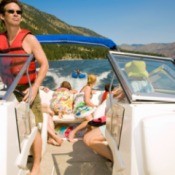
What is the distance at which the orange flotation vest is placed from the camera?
2699mm

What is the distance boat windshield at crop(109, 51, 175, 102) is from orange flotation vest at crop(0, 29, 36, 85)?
78 cm

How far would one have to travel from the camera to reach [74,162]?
3.91m

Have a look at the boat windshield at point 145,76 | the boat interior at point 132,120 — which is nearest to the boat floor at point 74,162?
the boat interior at point 132,120

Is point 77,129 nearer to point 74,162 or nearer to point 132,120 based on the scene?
point 74,162

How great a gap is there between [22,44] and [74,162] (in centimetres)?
156

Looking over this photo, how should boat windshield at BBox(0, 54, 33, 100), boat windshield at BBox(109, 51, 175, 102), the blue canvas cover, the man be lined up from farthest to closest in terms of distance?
the blue canvas cover → the man → boat windshield at BBox(0, 54, 33, 100) → boat windshield at BBox(109, 51, 175, 102)

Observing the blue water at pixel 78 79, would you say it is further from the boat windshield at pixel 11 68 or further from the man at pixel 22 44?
the boat windshield at pixel 11 68

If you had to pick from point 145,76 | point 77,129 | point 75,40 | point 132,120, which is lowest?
point 77,129

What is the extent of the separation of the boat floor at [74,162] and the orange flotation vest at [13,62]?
1087mm

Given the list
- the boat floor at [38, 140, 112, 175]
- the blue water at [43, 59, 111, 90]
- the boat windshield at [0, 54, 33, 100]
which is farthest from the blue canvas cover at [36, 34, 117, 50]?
the blue water at [43, 59, 111, 90]

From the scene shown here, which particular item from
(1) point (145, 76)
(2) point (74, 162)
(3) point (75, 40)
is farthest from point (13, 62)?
(3) point (75, 40)

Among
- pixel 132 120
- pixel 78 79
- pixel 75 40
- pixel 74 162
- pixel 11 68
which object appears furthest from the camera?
pixel 78 79

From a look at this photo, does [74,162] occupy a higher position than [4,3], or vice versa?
[4,3]

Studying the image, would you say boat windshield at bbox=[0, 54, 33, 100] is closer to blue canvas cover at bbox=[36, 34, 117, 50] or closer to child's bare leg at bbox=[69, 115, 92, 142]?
blue canvas cover at bbox=[36, 34, 117, 50]
